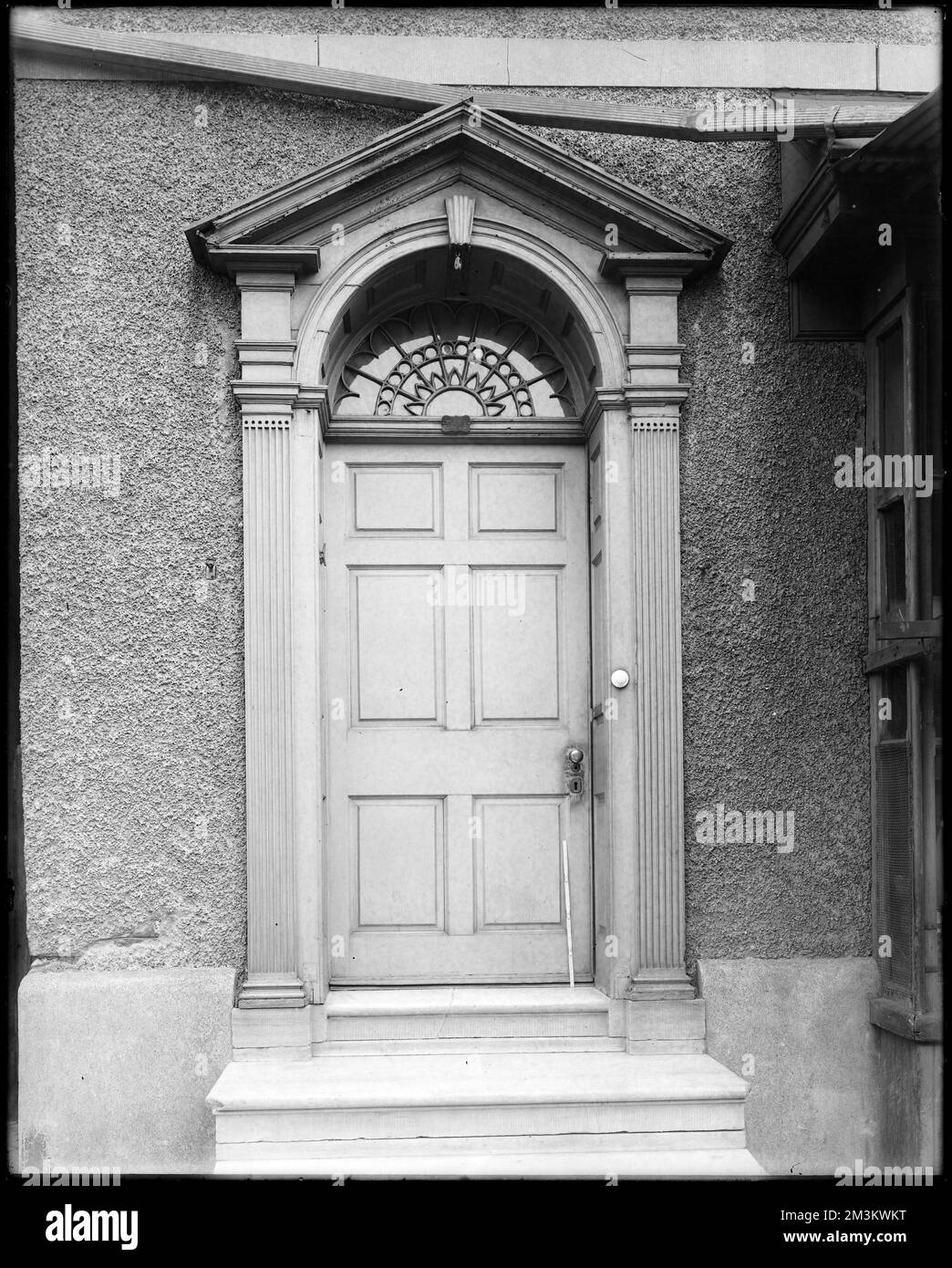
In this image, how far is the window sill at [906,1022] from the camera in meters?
4.61

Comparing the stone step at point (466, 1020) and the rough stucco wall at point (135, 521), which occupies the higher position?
the rough stucco wall at point (135, 521)

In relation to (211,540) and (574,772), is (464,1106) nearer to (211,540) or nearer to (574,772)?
(574,772)

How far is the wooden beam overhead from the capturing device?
5.02m

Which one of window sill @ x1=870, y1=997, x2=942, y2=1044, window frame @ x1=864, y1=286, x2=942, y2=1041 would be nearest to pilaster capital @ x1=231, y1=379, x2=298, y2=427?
window frame @ x1=864, y1=286, x2=942, y2=1041

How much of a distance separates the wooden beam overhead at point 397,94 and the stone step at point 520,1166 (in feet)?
12.7

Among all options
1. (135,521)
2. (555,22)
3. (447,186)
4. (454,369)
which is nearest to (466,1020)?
(135,521)

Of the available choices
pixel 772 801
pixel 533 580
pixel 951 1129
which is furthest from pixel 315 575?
pixel 951 1129

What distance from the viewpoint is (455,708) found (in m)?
5.34

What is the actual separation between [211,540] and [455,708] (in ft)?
4.02

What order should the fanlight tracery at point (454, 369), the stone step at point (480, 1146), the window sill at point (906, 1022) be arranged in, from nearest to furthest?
the stone step at point (480, 1146) → the window sill at point (906, 1022) → the fanlight tracery at point (454, 369)

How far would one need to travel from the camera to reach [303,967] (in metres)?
4.89

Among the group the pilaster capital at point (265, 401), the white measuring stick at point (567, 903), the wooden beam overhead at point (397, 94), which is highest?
the wooden beam overhead at point (397, 94)

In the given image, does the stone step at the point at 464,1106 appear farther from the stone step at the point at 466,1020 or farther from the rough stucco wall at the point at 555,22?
the rough stucco wall at the point at 555,22

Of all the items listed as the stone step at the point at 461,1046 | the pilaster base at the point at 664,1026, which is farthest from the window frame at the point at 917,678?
the stone step at the point at 461,1046
